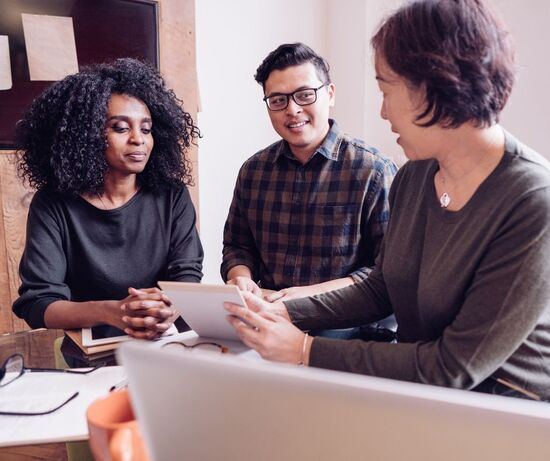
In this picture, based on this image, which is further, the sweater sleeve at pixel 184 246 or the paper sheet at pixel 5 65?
the paper sheet at pixel 5 65

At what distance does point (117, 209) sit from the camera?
1562 millimetres

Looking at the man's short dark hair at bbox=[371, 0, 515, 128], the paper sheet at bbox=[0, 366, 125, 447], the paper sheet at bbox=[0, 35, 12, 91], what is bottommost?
the paper sheet at bbox=[0, 366, 125, 447]

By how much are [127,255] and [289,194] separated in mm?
561

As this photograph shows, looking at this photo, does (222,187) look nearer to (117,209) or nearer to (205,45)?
(205,45)

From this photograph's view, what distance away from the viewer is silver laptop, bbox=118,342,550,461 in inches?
13.4

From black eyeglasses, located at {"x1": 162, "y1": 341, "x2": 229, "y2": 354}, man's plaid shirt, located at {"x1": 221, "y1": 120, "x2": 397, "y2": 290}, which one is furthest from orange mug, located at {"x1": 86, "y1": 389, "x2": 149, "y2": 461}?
man's plaid shirt, located at {"x1": 221, "y1": 120, "x2": 397, "y2": 290}

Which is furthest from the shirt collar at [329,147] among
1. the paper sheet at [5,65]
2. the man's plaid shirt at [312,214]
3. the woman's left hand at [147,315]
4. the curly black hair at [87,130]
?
the paper sheet at [5,65]

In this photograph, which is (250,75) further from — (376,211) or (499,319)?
(499,319)

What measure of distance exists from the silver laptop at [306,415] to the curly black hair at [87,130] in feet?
4.01

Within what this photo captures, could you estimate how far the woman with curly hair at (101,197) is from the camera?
4.86 ft

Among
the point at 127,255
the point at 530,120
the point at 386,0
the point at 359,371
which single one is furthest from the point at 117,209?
the point at 386,0

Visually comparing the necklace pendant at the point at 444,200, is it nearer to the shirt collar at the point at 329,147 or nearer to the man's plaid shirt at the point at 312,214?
the man's plaid shirt at the point at 312,214

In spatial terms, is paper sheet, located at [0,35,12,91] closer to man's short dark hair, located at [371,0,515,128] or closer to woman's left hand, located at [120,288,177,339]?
woman's left hand, located at [120,288,177,339]

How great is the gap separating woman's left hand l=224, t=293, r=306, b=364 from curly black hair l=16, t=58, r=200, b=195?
2.60ft
